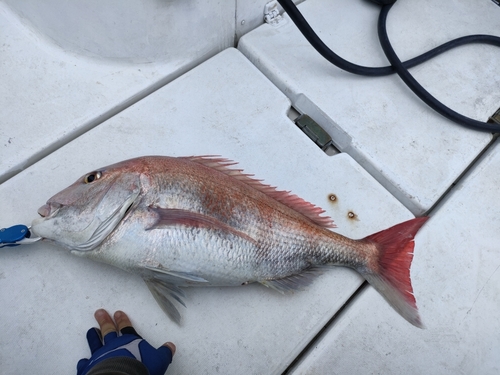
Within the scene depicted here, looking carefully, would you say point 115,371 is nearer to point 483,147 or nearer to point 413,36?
point 483,147

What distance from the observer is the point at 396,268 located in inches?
50.3

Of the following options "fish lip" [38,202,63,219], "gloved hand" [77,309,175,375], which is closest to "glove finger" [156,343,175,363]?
"gloved hand" [77,309,175,375]

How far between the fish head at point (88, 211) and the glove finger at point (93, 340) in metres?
0.27

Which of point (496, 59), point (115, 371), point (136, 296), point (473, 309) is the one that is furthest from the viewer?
point (496, 59)

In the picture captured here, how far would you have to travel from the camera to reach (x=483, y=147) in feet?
5.59

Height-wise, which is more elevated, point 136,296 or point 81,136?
point 81,136

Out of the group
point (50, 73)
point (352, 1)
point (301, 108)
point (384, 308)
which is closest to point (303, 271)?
point (384, 308)

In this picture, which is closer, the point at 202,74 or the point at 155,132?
the point at 155,132

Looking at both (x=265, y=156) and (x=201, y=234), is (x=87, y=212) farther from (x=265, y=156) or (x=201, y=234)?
(x=265, y=156)

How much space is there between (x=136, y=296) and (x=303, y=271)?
575 mm

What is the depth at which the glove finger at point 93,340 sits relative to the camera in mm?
1146


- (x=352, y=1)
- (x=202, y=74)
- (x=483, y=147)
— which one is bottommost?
(x=483, y=147)

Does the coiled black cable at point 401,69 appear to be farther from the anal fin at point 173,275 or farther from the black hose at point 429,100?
the anal fin at point 173,275

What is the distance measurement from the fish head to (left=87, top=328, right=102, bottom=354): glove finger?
266 millimetres
